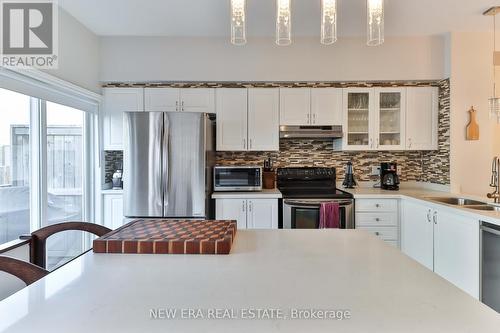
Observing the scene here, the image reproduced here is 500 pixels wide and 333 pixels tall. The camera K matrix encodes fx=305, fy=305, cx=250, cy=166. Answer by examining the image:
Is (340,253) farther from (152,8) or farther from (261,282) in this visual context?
(152,8)

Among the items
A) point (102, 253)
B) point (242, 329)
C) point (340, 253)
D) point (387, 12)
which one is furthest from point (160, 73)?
point (242, 329)

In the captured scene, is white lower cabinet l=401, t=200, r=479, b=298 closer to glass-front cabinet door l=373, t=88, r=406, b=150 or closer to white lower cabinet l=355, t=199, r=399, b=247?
white lower cabinet l=355, t=199, r=399, b=247

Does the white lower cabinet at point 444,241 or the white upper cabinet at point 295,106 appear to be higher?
Answer: the white upper cabinet at point 295,106

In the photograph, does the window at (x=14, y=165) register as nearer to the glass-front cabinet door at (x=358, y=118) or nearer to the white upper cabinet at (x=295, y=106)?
the white upper cabinet at (x=295, y=106)

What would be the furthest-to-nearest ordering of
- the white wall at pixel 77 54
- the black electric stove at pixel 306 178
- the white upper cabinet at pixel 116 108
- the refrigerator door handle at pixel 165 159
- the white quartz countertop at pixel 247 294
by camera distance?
the black electric stove at pixel 306 178 → the white upper cabinet at pixel 116 108 → the refrigerator door handle at pixel 165 159 → the white wall at pixel 77 54 → the white quartz countertop at pixel 247 294

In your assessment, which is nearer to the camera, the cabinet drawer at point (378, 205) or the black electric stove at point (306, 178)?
the cabinet drawer at point (378, 205)

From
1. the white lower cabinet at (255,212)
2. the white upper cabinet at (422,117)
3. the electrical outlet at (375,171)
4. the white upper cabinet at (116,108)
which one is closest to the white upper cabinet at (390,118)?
the white upper cabinet at (422,117)

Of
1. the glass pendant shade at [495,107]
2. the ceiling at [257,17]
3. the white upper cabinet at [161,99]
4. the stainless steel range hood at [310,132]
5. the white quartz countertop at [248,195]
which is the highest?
the ceiling at [257,17]

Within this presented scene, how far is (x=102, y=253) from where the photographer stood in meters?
1.21

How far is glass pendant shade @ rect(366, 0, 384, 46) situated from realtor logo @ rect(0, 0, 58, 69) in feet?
7.60

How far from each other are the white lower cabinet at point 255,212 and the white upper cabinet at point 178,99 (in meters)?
1.11

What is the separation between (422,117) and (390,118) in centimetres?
34

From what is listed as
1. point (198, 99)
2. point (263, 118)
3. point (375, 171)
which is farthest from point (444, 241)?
point (198, 99)

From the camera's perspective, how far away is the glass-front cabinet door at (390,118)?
11.3 ft
